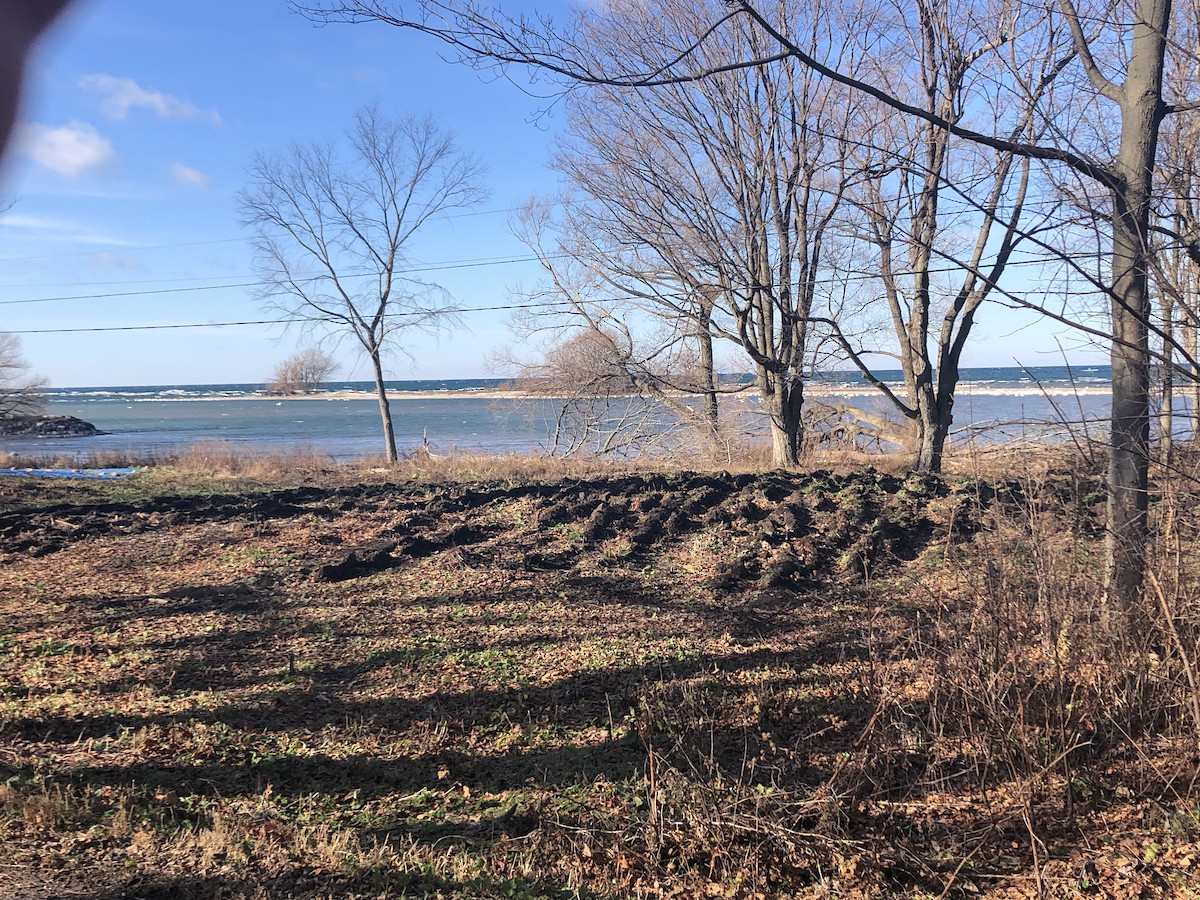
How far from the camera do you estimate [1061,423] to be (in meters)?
4.71

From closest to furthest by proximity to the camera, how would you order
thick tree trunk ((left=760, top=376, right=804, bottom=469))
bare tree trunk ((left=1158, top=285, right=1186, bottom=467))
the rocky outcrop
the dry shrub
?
1. the dry shrub
2. bare tree trunk ((left=1158, top=285, right=1186, bottom=467))
3. thick tree trunk ((left=760, top=376, right=804, bottom=469))
4. the rocky outcrop

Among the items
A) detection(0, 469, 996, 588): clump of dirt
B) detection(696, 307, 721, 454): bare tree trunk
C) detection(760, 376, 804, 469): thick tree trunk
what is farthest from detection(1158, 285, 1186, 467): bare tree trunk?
detection(696, 307, 721, 454): bare tree trunk

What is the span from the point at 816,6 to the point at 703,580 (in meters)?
11.0

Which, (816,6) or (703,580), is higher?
(816,6)

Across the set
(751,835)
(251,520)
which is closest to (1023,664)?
(751,835)

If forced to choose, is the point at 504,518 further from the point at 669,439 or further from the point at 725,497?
the point at 669,439

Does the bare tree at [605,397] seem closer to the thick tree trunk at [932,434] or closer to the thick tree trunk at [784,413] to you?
the thick tree trunk at [784,413]

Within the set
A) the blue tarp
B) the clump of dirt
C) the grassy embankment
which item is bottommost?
the grassy embankment

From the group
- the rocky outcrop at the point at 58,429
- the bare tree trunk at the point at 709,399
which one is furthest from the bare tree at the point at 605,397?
the rocky outcrop at the point at 58,429

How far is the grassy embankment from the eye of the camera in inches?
142

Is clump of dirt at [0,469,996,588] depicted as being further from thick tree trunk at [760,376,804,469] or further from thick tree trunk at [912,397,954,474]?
thick tree trunk at [760,376,804,469]

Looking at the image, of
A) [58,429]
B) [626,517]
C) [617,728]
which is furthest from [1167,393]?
[58,429]

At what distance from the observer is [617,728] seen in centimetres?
518

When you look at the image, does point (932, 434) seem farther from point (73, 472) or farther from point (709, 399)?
point (73, 472)
